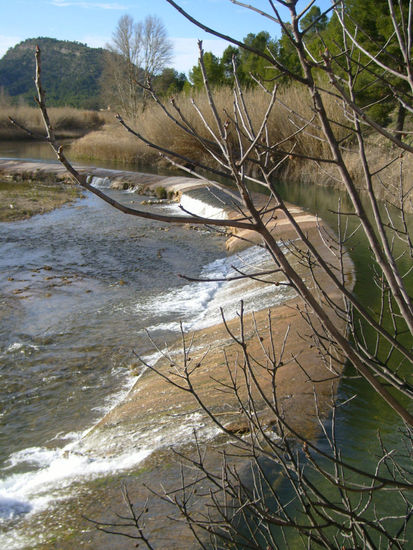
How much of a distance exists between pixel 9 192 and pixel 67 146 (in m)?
15.0

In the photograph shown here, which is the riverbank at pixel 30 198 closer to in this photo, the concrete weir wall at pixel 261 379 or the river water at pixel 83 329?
the river water at pixel 83 329

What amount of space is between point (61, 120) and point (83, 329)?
35799mm

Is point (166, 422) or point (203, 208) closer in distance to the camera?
point (166, 422)

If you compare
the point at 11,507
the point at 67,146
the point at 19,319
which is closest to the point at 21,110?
the point at 67,146

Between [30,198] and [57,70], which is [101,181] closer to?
[30,198]

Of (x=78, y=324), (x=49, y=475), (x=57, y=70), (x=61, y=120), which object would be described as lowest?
(x=49, y=475)

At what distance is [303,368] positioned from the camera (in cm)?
340

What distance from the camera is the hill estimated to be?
8538 centimetres

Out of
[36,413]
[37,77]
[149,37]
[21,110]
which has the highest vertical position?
[149,37]

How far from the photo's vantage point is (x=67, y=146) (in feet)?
96.4

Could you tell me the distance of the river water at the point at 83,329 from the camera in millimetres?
3275

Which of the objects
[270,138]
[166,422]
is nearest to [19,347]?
[166,422]

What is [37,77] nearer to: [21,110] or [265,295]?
[265,295]

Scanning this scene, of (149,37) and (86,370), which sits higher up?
(149,37)
